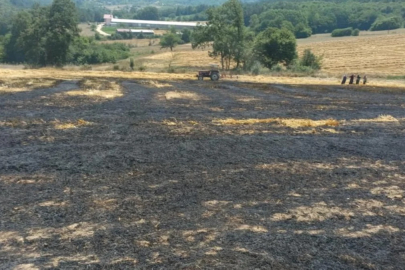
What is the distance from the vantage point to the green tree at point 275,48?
156ft

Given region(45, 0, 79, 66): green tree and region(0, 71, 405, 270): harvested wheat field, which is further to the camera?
region(45, 0, 79, 66): green tree

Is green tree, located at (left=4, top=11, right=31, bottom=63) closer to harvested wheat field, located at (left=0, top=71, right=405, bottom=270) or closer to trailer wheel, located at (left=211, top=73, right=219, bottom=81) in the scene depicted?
trailer wheel, located at (left=211, top=73, right=219, bottom=81)

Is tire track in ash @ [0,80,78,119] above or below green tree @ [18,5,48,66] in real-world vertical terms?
below

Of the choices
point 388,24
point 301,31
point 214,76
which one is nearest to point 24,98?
point 214,76

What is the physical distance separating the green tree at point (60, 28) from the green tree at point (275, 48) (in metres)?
20.4

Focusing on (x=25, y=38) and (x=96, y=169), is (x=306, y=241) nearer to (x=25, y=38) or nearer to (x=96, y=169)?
(x=96, y=169)

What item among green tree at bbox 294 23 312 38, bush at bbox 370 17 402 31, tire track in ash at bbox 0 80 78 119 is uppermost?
bush at bbox 370 17 402 31

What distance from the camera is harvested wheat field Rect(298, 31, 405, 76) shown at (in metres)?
52.2

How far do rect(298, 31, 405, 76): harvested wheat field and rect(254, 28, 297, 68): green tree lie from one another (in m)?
5.78

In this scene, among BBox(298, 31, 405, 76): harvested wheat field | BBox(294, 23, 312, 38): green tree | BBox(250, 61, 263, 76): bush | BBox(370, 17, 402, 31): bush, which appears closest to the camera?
BBox(250, 61, 263, 76): bush

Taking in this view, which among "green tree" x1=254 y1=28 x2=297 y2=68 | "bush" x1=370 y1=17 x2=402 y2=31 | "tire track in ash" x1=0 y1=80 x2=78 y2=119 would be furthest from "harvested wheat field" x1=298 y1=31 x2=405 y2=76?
"bush" x1=370 y1=17 x2=402 y2=31

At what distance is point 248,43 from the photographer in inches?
1837

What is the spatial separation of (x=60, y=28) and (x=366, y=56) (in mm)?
Result: 42847

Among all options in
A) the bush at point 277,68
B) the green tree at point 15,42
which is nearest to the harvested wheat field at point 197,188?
the bush at point 277,68
